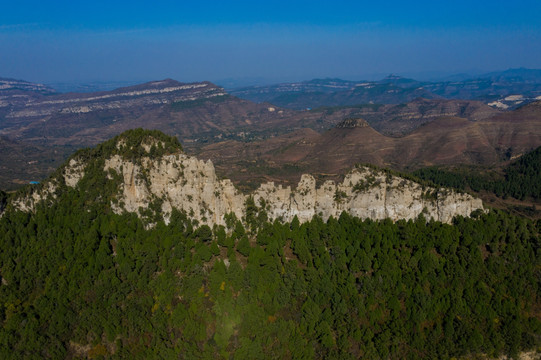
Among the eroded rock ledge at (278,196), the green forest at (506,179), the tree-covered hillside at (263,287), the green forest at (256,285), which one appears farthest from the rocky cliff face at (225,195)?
the green forest at (506,179)

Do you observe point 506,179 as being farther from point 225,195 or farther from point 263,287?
point 263,287

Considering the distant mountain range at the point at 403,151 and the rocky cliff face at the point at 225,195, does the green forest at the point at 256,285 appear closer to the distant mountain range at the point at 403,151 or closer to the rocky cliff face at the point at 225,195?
the rocky cliff face at the point at 225,195

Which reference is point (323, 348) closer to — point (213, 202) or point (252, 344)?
point (252, 344)

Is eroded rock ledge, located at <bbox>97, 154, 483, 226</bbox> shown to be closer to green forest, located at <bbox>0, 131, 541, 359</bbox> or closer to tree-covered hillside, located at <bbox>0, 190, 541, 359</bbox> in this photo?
green forest, located at <bbox>0, 131, 541, 359</bbox>

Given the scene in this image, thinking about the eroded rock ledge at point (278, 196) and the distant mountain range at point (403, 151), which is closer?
the eroded rock ledge at point (278, 196)

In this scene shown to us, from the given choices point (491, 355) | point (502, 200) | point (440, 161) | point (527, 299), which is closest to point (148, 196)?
point (491, 355)
